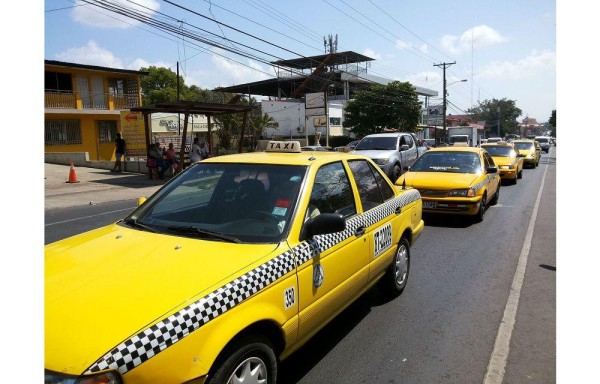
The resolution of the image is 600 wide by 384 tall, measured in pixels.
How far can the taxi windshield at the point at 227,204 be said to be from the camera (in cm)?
312

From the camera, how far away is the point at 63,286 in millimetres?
2381

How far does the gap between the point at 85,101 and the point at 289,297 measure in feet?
97.4

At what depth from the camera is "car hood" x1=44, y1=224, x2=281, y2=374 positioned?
1981 mm

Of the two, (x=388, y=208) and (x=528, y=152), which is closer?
(x=388, y=208)

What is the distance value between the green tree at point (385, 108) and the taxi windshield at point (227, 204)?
4047 centimetres

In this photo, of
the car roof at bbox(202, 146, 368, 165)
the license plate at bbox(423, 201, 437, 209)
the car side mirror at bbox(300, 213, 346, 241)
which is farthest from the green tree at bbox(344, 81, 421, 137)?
the car side mirror at bbox(300, 213, 346, 241)

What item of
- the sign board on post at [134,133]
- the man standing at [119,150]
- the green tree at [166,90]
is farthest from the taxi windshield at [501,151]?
the green tree at [166,90]

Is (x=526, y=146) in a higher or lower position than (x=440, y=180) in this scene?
higher

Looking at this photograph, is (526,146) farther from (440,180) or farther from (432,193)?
(432,193)

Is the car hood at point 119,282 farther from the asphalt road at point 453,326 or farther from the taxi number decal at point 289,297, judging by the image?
the asphalt road at point 453,326

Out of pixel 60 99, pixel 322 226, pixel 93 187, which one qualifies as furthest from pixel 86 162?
pixel 322 226

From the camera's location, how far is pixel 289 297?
281 centimetres

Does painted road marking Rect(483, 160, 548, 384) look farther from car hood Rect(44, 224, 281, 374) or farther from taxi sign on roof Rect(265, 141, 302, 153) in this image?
taxi sign on roof Rect(265, 141, 302, 153)

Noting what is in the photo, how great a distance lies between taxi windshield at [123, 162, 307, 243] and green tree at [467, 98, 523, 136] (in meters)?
128
